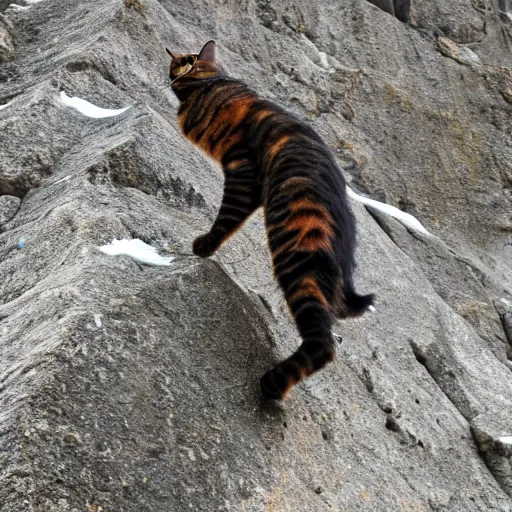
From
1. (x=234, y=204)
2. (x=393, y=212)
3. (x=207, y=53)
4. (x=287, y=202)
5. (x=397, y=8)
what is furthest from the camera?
(x=397, y=8)

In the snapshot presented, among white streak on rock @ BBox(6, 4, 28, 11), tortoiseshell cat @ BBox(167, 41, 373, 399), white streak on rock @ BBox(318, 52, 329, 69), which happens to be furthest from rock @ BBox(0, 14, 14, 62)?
white streak on rock @ BBox(318, 52, 329, 69)

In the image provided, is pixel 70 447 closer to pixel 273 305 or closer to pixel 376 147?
pixel 273 305

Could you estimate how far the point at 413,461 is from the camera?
578 centimetres

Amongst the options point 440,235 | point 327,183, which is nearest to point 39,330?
point 327,183

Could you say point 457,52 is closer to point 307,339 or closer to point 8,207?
point 8,207

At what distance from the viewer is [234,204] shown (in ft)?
17.0

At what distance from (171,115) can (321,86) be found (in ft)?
13.7

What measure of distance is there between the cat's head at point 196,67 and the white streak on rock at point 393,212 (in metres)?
3.69

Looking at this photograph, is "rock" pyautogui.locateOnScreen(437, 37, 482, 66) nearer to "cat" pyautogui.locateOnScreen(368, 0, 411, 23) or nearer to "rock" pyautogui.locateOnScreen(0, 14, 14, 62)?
"cat" pyautogui.locateOnScreen(368, 0, 411, 23)

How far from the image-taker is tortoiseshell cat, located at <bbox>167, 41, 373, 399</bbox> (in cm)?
432

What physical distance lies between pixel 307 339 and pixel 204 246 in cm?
127

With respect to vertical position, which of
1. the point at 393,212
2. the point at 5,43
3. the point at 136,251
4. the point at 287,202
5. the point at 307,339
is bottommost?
the point at 393,212

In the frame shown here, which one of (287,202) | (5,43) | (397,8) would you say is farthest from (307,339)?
(397,8)

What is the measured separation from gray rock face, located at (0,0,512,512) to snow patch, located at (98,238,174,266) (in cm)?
10
